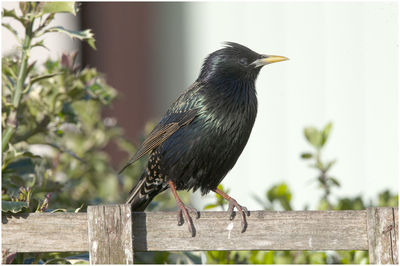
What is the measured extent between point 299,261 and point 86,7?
427 cm

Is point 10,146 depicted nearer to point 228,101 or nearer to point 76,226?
point 76,226

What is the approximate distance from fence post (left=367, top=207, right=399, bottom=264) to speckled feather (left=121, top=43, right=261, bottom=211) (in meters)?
0.88

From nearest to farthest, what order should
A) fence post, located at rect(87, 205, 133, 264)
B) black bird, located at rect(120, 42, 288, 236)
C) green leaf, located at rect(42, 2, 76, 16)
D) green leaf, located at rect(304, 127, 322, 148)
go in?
fence post, located at rect(87, 205, 133, 264)
green leaf, located at rect(42, 2, 76, 16)
black bird, located at rect(120, 42, 288, 236)
green leaf, located at rect(304, 127, 322, 148)

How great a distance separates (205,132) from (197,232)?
693mm

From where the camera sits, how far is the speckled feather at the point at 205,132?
337cm

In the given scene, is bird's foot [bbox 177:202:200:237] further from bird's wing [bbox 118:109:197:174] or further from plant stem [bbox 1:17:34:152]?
plant stem [bbox 1:17:34:152]

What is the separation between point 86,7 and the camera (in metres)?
7.10

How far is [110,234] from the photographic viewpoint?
2.66 m

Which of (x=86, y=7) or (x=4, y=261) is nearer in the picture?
(x=4, y=261)

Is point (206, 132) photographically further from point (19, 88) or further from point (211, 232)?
point (19, 88)

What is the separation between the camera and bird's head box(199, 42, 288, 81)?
11.9 feet

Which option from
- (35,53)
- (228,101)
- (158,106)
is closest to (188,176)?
(228,101)

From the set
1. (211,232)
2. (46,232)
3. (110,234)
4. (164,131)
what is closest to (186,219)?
(211,232)

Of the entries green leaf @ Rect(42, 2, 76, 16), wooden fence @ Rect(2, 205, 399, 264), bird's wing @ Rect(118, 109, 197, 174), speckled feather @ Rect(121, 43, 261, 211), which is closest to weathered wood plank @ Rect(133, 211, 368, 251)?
wooden fence @ Rect(2, 205, 399, 264)
